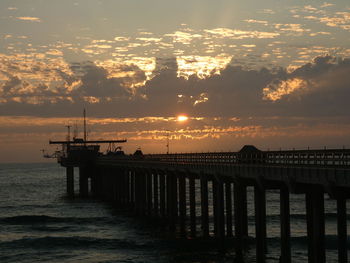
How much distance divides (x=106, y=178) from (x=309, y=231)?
212ft

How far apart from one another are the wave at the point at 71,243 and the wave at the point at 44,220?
396 inches

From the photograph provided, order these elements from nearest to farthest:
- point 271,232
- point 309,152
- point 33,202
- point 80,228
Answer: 1. point 309,152
2. point 271,232
3. point 80,228
4. point 33,202

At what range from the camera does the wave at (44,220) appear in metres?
65.5

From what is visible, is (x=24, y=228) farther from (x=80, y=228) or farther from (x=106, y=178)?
(x=106, y=178)

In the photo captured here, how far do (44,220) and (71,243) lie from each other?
67.7ft

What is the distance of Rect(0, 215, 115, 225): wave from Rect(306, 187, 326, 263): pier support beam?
37.1 m

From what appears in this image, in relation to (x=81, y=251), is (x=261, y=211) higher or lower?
higher

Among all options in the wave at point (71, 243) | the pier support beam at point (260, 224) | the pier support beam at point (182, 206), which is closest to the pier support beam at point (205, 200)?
the pier support beam at point (182, 206)

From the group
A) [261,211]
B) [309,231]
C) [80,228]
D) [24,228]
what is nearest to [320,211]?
[309,231]

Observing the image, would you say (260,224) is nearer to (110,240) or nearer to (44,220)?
(110,240)

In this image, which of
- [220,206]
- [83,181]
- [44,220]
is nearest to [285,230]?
[220,206]

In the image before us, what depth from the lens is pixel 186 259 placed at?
4019 centimetres

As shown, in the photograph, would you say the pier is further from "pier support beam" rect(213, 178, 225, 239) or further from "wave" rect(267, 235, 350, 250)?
"wave" rect(267, 235, 350, 250)

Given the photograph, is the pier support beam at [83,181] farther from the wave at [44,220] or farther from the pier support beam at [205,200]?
the pier support beam at [205,200]
